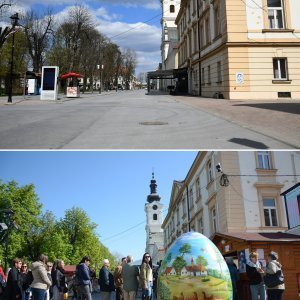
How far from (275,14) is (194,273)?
24320 millimetres

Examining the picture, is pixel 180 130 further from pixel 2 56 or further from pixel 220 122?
pixel 2 56

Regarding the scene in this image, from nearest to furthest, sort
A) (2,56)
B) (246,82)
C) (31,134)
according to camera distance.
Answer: (31,134) → (246,82) → (2,56)

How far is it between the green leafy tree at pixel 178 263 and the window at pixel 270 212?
11671mm

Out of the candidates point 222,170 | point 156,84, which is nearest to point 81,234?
point 222,170

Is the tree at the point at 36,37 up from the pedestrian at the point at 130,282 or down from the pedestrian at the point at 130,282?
up

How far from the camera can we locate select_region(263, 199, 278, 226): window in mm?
16344

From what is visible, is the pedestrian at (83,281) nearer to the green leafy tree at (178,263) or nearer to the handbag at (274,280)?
the green leafy tree at (178,263)

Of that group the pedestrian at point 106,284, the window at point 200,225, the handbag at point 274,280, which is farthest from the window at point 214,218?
the handbag at point 274,280

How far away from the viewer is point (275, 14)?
86.0 ft

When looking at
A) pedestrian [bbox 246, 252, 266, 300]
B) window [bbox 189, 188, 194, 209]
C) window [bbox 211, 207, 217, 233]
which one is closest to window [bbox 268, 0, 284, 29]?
window [bbox 189, 188, 194, 209]

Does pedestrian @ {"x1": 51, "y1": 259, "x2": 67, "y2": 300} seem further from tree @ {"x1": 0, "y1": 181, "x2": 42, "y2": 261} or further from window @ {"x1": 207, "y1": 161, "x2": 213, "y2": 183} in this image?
tree @ {"x1": 0, "y1": 181, "x2": 42, "y2": 261}

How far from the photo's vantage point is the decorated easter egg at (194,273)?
5086mm

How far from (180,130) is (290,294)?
16.4 ft

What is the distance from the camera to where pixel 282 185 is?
1585 centimetres
